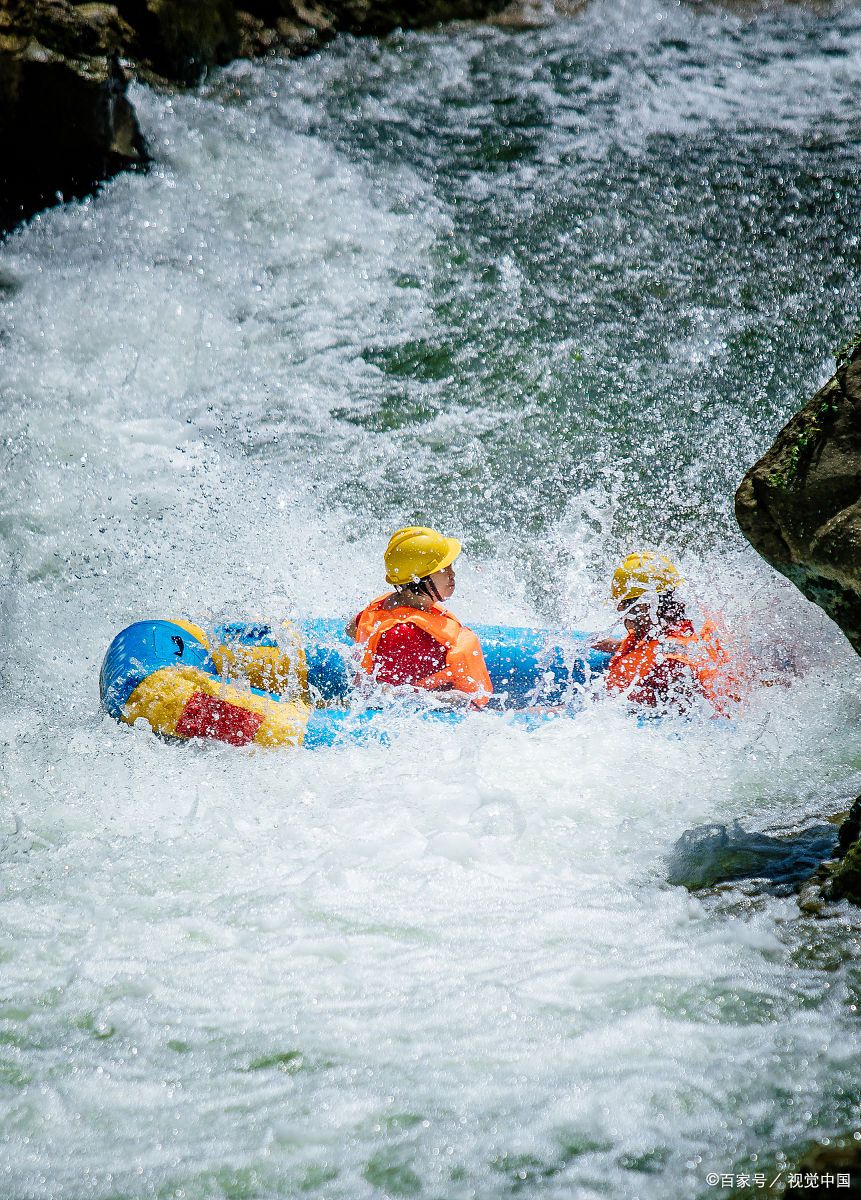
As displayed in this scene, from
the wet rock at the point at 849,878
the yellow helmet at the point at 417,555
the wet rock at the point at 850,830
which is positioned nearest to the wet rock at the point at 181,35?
the yellow helmet at the point at 417,555

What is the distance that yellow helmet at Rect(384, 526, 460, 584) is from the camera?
4961 millimetres

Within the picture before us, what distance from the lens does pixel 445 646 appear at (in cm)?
483

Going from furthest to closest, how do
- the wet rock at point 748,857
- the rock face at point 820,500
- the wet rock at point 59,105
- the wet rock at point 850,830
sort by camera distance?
Result: the wet rock at point 59,105
the wet rock at point 748,857
the wet rock at point 850,830
the rock face at point 820,500

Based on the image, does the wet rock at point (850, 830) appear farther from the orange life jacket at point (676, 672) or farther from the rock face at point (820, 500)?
the orange life jacket at point (676, 672)

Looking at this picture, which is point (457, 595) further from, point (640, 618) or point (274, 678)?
point (274, 678)

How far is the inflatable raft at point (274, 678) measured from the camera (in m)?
4.70

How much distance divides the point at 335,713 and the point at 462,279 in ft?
20.0

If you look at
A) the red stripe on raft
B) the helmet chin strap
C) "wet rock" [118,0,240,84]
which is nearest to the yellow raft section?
the red stripe on raft

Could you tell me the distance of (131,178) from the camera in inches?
402

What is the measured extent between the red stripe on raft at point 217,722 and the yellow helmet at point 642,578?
2.17 m

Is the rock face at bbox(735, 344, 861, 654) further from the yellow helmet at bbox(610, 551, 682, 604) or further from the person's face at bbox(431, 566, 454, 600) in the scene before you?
the yellow helmet at bbox(610, 551, 682, 604)

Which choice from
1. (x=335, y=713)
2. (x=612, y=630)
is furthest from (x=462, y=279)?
(x=335, y=713)

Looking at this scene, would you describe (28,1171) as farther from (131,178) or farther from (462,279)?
(131,178)

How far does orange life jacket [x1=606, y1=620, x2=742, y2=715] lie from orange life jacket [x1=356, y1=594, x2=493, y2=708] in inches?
29.4
